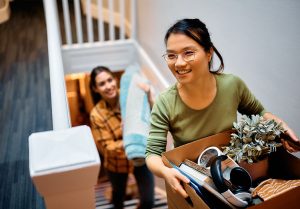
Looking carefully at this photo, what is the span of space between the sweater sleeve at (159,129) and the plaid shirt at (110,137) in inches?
64.1

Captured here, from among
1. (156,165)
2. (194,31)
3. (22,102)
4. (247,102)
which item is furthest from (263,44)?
(22,102)

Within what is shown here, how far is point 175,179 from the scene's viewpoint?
945 millimetres

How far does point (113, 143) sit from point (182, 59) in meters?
1.83

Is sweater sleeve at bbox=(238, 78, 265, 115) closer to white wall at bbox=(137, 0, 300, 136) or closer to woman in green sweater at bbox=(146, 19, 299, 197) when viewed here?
woman in green sweater at bbox=(146, 19, 299, 197)

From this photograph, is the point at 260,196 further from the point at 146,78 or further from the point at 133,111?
the point at 146,78

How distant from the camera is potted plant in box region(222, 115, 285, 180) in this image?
102 centimetres

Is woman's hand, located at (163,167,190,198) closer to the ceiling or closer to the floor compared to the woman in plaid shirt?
closer to the ceiling

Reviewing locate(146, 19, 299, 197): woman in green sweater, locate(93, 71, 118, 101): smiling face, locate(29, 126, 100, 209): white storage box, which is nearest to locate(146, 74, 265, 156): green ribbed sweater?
locate(146, 19, 299, 197): woman in green sweater

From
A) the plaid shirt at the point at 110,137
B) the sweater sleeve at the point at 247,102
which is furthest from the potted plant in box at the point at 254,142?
the plaid shirt at the point at 110,137

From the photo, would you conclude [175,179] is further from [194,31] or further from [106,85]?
[106,85]

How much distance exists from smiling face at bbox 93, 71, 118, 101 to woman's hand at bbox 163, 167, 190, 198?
1.95 meters

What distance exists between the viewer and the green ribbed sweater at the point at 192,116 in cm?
114

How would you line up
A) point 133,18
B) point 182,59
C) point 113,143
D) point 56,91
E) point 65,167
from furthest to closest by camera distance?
point 133,18 → point 113,143 → point 56,91 → point 182,59 → point 65,167

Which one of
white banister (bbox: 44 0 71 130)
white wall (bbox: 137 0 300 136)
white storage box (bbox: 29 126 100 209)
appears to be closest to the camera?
white storage box (bbox: 29 126 100 209)
